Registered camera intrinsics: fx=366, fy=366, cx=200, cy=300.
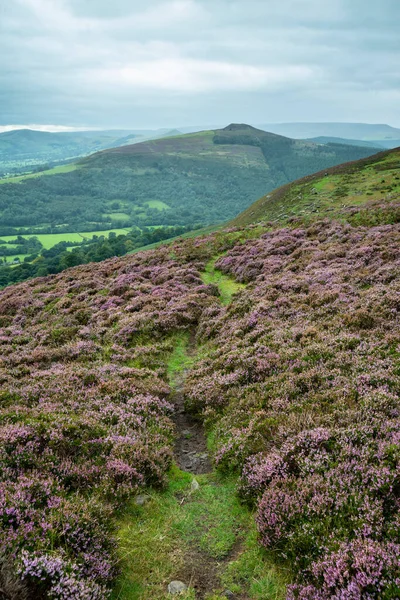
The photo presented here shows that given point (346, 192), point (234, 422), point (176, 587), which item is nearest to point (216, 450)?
point (234, 422)

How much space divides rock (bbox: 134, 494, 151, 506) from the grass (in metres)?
0.08

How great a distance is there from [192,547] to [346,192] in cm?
4493

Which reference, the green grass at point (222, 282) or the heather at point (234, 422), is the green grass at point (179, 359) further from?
the green grass at point (222, 282)

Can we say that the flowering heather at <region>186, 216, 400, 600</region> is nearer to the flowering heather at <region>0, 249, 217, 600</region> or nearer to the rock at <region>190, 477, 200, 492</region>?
the rock at <region>190, 477, 200, 492</region>

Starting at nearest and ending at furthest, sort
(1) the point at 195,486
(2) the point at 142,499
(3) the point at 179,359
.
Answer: (2) the point at 142,499
(1) the point at 195,486
(3) the point at 179,359

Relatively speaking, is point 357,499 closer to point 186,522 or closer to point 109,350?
point 186,522

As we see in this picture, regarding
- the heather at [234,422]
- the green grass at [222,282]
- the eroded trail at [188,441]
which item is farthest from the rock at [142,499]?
the green grass at [222,282]

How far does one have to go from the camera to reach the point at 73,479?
7.07 m

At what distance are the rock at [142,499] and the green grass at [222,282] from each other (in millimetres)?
14585

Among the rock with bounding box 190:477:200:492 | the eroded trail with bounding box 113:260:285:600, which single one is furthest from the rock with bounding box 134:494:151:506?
the rock with bounding box 190:477:200:492

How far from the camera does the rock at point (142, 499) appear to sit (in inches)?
283

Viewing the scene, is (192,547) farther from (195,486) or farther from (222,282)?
(222,282)

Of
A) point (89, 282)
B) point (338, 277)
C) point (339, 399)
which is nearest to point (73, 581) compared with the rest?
point (339, 399)

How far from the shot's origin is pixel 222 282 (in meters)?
25.6
